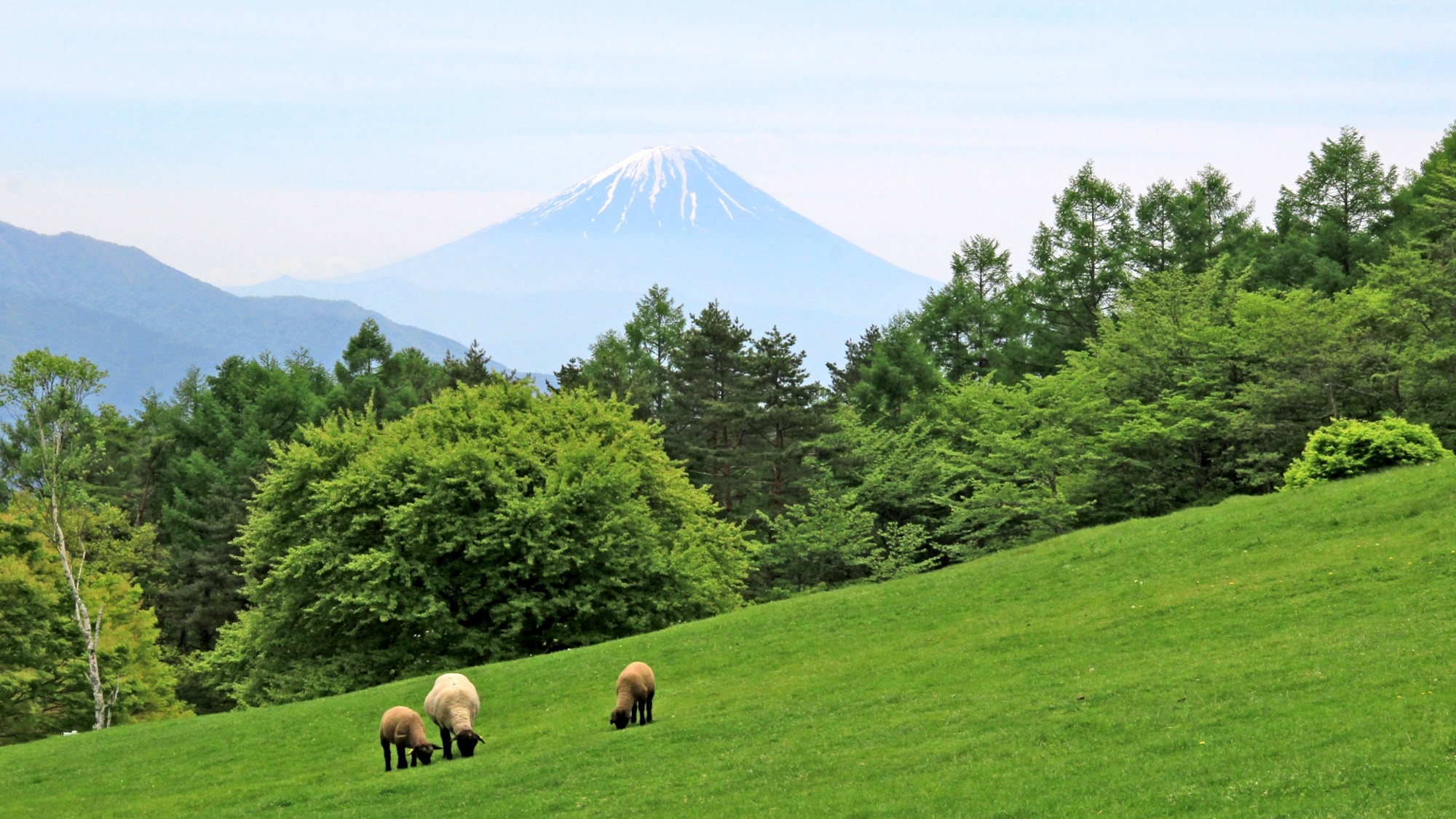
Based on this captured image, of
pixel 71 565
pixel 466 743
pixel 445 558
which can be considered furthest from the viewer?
pixel 71 565

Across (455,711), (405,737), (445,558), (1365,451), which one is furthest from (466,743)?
(1365,451)

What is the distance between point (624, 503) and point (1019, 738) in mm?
29481

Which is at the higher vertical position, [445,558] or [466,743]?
[445,558]

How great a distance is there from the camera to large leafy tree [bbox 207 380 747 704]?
4222 centimetres

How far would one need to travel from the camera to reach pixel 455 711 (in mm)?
23969

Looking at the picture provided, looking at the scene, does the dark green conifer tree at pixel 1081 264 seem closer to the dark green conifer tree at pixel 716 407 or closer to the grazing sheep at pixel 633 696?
the dark green conifer tree at pixel 716 407

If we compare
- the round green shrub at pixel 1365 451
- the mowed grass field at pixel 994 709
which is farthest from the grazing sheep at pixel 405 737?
the round green shrub at pixel 1365 451

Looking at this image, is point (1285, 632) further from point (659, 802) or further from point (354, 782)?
point (354, 782)

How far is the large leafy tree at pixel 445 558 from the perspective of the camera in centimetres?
4222

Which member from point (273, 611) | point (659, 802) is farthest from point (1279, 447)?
point (273, 611)

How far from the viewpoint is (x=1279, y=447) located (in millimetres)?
49562

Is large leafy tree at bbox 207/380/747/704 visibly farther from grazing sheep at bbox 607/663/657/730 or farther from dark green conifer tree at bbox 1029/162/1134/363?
dark green conifer tree at bbox 1029/162/1134/363

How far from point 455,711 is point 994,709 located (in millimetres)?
12042

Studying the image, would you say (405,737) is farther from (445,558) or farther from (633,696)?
(445,558)
